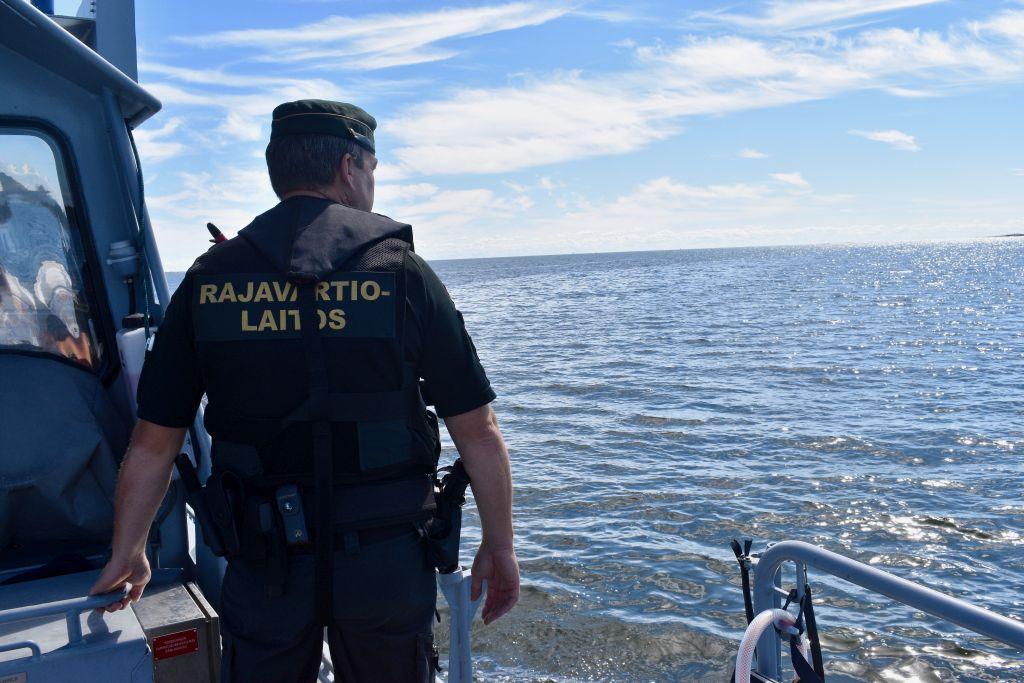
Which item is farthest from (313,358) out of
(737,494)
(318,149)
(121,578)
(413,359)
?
(737,494)

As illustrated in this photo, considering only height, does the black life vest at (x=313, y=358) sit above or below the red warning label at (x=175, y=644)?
above

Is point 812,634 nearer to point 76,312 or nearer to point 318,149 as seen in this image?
point 318,149

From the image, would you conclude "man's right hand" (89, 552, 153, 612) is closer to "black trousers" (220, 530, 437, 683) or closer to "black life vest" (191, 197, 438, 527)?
"black trousers" (220, 530, 437, 683)

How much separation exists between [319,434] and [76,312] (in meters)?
2.15

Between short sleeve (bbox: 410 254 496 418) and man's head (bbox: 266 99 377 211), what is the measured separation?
13.7 inches

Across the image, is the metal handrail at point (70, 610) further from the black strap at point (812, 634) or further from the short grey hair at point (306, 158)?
the black strap at point (812, 634)

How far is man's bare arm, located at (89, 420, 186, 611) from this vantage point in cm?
242

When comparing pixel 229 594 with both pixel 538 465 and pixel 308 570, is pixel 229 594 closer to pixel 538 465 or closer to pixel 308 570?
pixel 308 570

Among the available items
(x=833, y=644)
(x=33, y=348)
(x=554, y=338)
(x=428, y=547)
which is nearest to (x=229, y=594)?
(x=428, y=547)

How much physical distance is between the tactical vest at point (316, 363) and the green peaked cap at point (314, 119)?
0.26 meters

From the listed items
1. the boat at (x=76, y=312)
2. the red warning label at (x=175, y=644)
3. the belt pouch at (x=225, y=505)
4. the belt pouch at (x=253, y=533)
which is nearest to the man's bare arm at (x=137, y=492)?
the belt pouch at (x=225, y=505)

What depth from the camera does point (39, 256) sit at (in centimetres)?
374

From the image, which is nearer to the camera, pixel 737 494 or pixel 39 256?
pixel 39 256

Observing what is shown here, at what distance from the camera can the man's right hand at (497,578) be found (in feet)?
8.63
